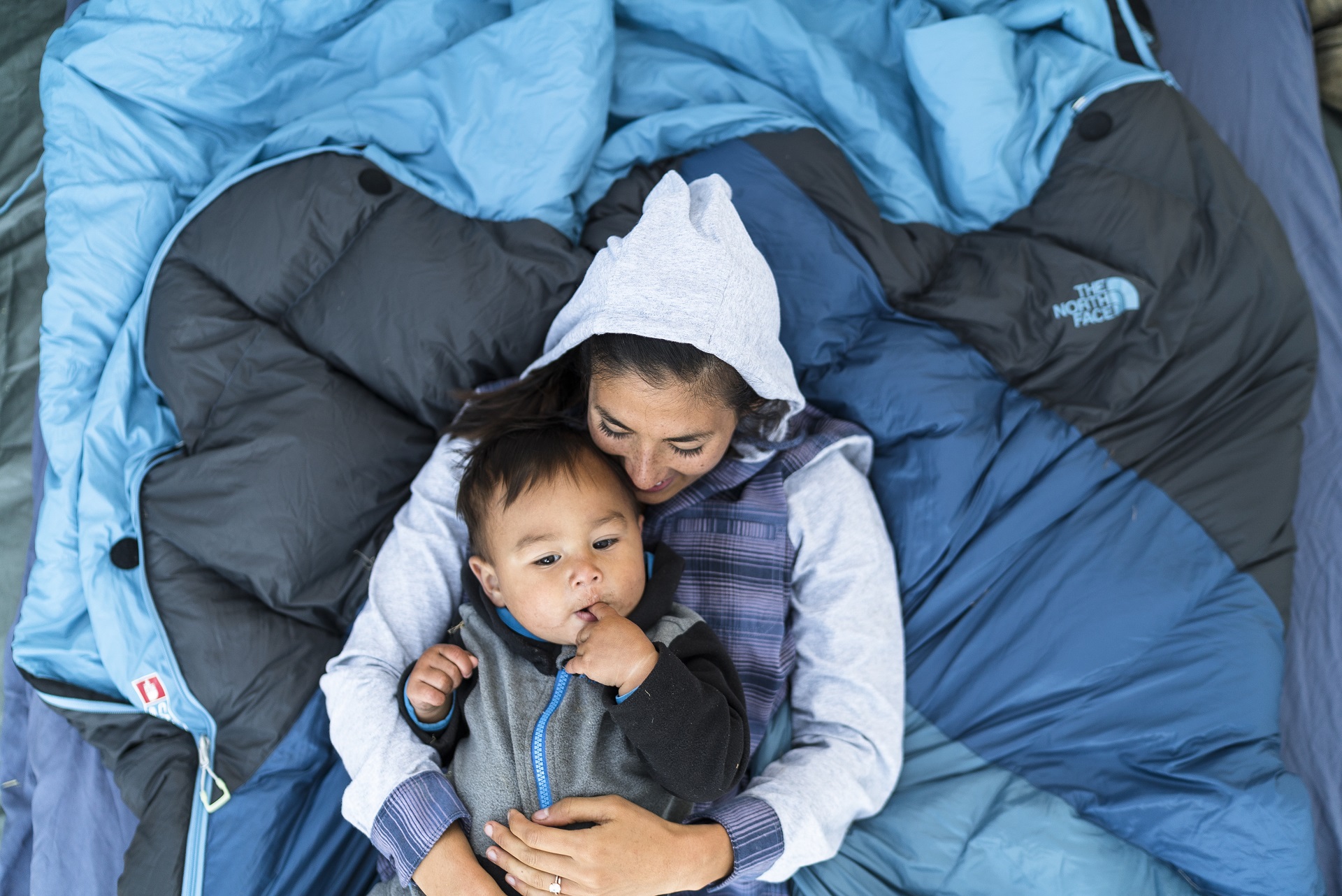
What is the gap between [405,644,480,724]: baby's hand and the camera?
1.33m

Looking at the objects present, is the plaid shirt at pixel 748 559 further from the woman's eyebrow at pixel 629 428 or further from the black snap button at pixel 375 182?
the black snap button at pixel 375 182

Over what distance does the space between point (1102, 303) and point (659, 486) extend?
831 millimetres

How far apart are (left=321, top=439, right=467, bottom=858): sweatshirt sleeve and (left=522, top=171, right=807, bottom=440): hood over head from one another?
1.16 feet

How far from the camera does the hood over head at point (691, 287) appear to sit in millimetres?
1308

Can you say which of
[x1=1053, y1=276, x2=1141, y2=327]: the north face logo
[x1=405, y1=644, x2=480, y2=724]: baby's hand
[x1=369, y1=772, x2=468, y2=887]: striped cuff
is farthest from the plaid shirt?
[x1=1053, y1=276, x2=1141, y2=327]: the north face logo

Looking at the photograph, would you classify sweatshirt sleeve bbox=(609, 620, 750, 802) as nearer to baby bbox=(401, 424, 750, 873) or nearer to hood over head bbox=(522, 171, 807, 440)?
baby bbox=(401, 424, 750, 873)

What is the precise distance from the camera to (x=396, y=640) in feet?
4.77

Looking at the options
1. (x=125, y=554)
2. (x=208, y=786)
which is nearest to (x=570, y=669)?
(x=208, y=786)

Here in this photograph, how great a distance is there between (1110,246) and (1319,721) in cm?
88

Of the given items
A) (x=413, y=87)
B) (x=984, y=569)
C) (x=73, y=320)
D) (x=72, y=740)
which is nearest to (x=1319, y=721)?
(x=984, y=569)

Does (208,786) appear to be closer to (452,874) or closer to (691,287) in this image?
(452,874)

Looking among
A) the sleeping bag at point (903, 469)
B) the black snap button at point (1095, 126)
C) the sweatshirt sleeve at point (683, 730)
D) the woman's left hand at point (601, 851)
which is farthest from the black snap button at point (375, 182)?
the black snap button at point (1095, 126)

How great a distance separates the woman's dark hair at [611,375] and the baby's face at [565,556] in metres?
0.17

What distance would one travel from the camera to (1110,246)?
5.49 ft
